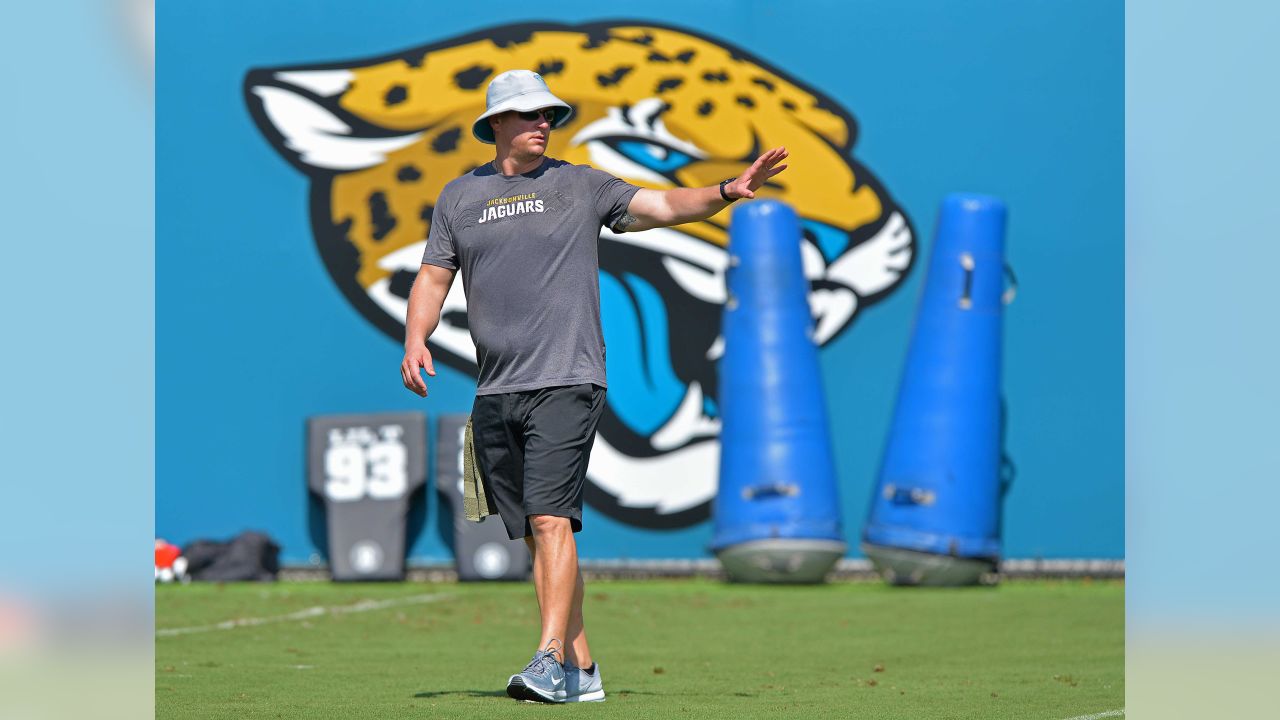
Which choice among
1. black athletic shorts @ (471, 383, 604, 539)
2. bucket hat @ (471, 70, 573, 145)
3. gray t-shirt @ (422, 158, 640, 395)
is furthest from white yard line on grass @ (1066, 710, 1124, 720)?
bucket hat @ (471, 70, 573, 145)

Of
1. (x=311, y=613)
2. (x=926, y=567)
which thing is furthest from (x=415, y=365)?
(x=926, y=567)

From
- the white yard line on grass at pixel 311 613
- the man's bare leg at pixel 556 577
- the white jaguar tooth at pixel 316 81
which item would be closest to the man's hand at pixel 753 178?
the man's bare leg at pixel 556 577

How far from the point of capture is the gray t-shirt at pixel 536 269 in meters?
4.39

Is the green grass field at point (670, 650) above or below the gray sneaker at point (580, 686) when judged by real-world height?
below

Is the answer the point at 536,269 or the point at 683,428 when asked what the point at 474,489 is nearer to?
the point at 536,269

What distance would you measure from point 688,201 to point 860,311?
700 centimetres

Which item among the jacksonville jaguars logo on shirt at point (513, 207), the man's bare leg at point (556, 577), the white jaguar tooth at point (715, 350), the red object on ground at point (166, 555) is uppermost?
the jacksonville jaguars logo on shirt at point (513, 207)

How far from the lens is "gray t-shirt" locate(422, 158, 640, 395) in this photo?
4395mm

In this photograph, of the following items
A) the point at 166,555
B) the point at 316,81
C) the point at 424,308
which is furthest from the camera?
the point at 316,81

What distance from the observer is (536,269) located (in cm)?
439

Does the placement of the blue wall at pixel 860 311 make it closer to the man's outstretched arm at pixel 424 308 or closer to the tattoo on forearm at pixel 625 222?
the man's outstretched arm at pixel 424 308

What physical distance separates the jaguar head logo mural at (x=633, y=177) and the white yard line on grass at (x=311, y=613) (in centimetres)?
213
